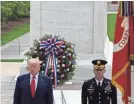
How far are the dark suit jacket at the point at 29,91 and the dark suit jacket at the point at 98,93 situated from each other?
0.44 m

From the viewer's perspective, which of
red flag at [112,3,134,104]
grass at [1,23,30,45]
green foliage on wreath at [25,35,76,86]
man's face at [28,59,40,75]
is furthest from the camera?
grass at [1,23,30,45]

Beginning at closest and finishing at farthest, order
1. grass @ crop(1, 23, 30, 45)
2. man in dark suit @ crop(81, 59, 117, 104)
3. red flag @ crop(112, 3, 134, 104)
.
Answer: man in dark suit @ crop(81, 59, 117, 104) < red flag @ crop(112, 3, 134, 104) < grass @ crop(1, 23, 30, 45)

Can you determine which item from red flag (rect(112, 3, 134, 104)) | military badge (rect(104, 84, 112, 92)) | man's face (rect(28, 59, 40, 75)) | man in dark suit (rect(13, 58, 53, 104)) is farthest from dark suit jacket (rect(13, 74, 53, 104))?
red flag (rect(112, 3, 134, 104))

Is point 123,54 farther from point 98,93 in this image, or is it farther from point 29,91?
point 29,91

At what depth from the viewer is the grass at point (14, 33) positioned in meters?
26.2

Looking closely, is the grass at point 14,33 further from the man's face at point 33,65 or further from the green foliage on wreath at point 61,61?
the man's face at point 33,65

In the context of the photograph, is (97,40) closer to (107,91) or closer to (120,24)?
(120,24)

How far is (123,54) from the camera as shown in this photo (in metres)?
7.23

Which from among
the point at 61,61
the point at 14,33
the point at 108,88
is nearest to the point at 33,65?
the point at 108,88

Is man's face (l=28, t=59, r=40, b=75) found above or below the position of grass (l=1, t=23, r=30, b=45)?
below

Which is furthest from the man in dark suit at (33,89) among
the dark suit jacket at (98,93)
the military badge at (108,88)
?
the military badge at (108,88)

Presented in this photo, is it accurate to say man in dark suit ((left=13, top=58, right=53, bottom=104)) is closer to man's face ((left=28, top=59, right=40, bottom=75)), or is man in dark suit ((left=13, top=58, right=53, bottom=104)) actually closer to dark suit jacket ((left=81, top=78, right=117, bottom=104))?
man's face ((left=28, top=59, right=40, bottom=75))

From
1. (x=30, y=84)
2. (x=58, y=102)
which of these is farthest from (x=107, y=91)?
(x=58, y=102)

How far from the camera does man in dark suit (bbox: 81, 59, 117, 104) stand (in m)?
5.85
